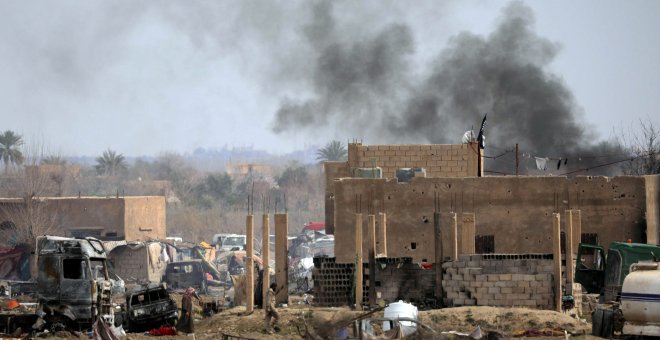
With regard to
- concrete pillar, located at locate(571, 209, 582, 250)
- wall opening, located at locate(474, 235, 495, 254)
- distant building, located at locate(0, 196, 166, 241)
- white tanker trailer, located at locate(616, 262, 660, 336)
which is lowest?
white tanker trailer, located at locate(616, 262, 660, 336)

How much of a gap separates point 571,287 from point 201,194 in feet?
269

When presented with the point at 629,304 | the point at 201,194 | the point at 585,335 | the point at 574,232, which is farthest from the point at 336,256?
the point at 201,194

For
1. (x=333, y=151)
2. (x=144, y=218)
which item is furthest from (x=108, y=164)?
(x=144, y=218)

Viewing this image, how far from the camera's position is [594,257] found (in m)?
32.7

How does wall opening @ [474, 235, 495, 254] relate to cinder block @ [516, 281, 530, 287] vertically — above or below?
above

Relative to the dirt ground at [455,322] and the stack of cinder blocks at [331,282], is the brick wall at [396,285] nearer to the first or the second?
the stack of cinder blocks at [331,282]

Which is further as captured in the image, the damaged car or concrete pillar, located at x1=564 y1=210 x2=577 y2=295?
concrete pillar, located at x1=564 y1=210 x2=577 y2=295

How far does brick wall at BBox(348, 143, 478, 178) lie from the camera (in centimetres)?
3925

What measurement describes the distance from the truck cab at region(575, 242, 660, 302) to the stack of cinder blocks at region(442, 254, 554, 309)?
4.28 feet

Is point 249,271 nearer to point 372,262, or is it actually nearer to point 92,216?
point 372,262

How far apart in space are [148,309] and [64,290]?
2.60m

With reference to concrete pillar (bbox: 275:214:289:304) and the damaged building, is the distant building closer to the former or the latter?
the damaged building

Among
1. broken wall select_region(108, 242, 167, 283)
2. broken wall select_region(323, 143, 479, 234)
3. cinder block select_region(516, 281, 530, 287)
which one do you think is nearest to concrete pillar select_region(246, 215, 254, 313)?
cinder block select_region(516, 281, 530, 287)

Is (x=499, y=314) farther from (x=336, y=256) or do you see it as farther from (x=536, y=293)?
(x=336, y=256)
